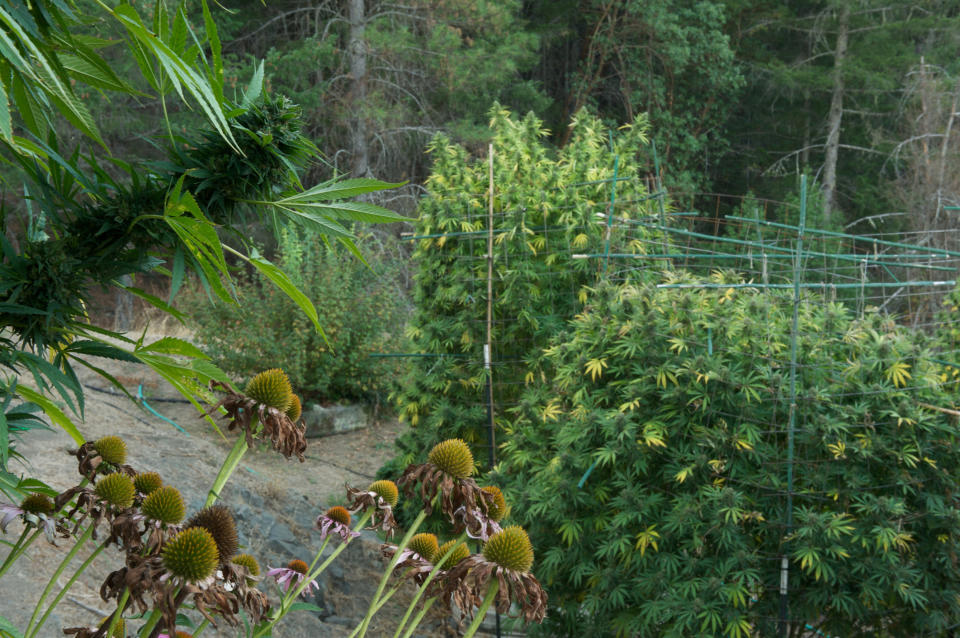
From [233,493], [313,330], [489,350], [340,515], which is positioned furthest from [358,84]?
[340,515]

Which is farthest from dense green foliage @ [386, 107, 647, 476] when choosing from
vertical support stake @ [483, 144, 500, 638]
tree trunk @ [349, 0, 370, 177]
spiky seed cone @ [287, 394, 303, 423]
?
→ tree trunk @ [349, 0, 370, 177]

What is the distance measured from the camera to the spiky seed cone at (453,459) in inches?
41.2

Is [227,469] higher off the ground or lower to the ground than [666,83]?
lower

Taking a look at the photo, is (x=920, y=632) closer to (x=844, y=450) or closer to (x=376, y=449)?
(x=844, y=450)

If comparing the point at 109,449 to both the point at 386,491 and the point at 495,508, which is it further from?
the point at 495,508

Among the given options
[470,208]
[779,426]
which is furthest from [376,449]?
[779,426]

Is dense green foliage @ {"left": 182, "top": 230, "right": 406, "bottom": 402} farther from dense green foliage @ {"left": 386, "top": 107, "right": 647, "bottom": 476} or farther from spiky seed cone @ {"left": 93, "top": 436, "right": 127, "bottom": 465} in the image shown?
spiky seed cone @ {"left": 93, "top": 436, "right": 127, "bottom": 465}

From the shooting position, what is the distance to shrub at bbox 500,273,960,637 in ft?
9.66

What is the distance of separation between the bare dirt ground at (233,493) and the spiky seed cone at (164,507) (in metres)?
1.90

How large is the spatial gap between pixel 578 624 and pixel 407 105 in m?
9.98

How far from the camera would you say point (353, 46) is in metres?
11.6

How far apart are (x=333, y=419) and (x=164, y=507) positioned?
670cm

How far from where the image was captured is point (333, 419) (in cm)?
750

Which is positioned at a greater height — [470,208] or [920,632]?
[470,208]
